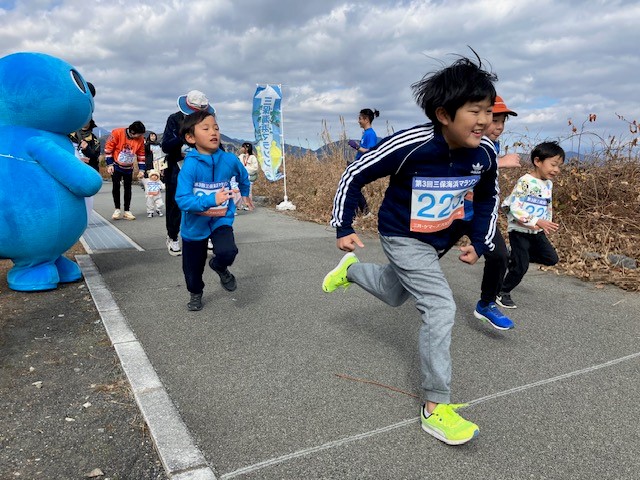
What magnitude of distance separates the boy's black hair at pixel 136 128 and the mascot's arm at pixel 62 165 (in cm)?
462

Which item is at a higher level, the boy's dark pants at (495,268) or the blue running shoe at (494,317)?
the boy's dark pants at (495,268)

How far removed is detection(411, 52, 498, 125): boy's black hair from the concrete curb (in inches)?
75.9

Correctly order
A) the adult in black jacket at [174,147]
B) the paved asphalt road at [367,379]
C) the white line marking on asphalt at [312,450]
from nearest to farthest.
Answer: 1. the white line marking on asphalt at [312,450]
2. the paved asphalt road at [367,379]
3. the adult in black jacket at [174,147]

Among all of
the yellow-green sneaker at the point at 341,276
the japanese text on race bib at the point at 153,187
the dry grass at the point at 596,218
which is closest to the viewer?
the yellow-green sneaker at the point at 341,276

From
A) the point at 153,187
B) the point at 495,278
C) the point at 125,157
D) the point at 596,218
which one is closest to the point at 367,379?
the point at 495,278

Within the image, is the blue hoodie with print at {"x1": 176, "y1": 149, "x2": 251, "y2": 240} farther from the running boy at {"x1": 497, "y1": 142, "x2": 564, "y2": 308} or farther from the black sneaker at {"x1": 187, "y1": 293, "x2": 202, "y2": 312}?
the running boy at {"x1": 497, "y1": 142, "x2": 564, "y2": 308}

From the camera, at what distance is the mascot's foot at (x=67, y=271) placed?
454 cm

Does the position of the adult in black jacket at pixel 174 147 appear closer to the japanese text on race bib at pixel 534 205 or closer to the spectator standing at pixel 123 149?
the japanese text on race bib at pixel 534 205

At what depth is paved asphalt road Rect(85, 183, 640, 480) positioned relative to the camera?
2090mm

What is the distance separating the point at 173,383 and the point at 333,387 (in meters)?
0.91

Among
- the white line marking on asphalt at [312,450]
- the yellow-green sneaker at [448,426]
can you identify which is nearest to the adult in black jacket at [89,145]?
the white line marking on asphalt at [312,450]

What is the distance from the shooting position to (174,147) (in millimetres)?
5230

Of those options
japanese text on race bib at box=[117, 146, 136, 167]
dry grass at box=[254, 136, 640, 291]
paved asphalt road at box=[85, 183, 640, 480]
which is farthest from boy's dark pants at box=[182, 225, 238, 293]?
japanese text on race bib at box=[117, 146, 136, 167]

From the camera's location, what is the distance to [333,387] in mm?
2721
